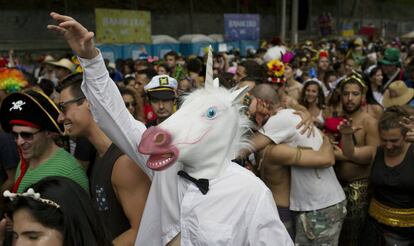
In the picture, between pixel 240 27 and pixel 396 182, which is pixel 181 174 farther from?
pixel 240 27

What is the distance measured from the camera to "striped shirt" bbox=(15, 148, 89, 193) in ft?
8.98

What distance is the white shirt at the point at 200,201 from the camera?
1975mm

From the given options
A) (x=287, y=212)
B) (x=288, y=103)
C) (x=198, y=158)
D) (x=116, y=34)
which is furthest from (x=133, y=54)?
(x=198, y=158)

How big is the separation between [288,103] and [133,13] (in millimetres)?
11783

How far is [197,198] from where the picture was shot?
2039 millimetres

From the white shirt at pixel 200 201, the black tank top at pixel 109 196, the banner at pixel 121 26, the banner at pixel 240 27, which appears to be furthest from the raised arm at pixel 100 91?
the banner at pixel 240 27

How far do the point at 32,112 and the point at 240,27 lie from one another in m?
17.0

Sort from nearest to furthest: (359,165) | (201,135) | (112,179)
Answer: (201,135), (112,179), (359,165)

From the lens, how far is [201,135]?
81.7 inches

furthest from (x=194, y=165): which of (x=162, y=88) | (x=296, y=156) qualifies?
(x=162, y=88)

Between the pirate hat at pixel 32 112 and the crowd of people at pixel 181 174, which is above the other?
the pirate hat at pixel 32 112

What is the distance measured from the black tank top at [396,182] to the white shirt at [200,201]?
72.0 inches

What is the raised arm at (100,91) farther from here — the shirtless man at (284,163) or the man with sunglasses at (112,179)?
the shirtless man at (284,163)

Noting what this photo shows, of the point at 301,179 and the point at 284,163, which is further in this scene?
the point at 301,179
